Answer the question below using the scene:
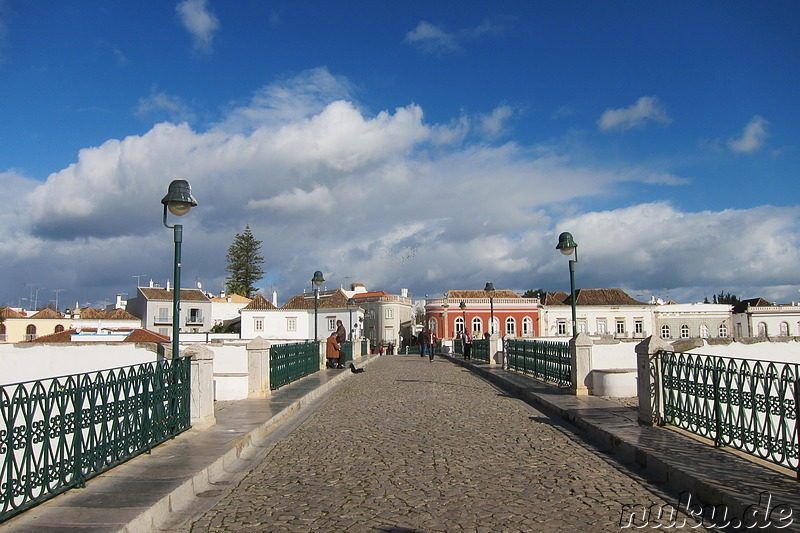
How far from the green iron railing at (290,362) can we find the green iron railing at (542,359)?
6749 mm

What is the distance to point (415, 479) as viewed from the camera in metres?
6.36

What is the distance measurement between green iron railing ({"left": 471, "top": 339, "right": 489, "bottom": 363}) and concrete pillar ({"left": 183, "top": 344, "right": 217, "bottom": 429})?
2193 centimetres

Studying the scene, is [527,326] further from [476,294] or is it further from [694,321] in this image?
[694,321]

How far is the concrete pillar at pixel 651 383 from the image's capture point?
8.42m

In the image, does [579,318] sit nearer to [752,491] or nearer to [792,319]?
[792,319]

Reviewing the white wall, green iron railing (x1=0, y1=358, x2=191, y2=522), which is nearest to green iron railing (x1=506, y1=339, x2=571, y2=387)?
the white wall

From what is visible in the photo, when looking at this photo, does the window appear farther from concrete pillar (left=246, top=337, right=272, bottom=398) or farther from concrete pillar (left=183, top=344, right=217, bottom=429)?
concrete pillar (left=183, top=344, right=217, bottom=429)

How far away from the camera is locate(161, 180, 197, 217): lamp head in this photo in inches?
335

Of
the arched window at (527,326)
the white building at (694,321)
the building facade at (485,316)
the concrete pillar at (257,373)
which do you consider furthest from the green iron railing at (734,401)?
the white building at (694,321)

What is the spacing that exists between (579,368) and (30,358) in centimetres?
1062

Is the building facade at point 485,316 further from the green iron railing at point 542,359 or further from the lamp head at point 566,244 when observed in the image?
the lamp head at point 566,244

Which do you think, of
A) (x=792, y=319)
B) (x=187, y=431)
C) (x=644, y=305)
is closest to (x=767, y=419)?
(x=187, y=431)

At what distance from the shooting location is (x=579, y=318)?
240 ft

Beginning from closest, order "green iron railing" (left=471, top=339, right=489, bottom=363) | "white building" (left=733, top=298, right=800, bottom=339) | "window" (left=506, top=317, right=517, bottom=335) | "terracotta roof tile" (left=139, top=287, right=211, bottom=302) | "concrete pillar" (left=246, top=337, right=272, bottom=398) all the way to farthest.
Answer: "concrete pillar" (left=246, top=337, right=272, bottom=398)
"green iron railing" (left=471, top=339, right=489, bottom=363)
"terracotta roof tile" (left=139, top=287, right=211, bottom=302)
"window" (left=506, top=317, right=517, bottom=335)
"white building" (left=733, top=298, right=800, bottom=339)
